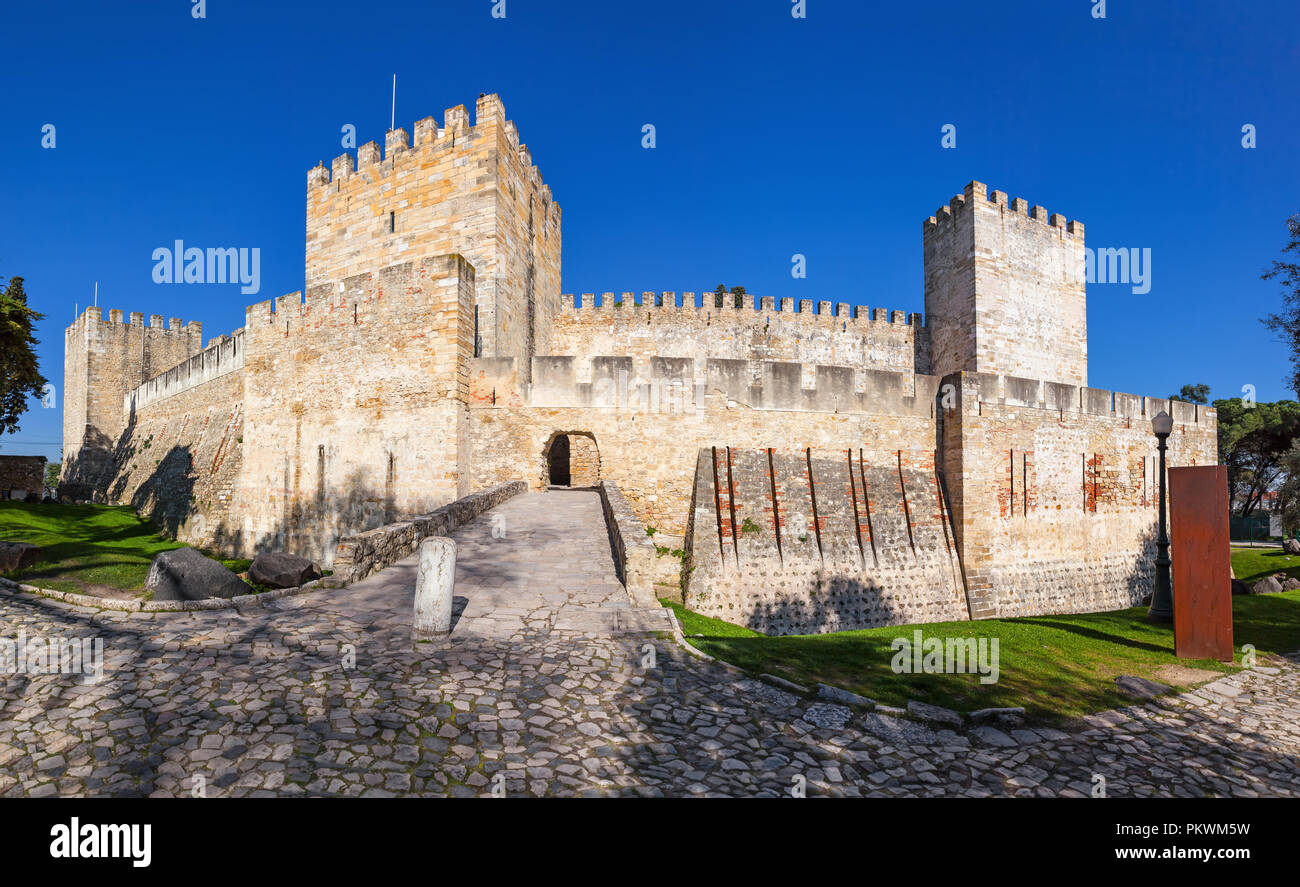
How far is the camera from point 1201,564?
24.1ft

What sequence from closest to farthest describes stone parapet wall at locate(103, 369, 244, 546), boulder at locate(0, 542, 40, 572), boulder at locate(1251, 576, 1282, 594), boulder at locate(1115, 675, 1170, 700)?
boulder at locate(1115, 675, 1170, 700)
boulder at locate(0, 542, 40, 572)
boulder at locate(1251, 576, 1282, 594)
stone parapet wall at locate(103, 369, 244, 546)

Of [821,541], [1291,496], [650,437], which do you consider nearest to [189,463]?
[650,437]

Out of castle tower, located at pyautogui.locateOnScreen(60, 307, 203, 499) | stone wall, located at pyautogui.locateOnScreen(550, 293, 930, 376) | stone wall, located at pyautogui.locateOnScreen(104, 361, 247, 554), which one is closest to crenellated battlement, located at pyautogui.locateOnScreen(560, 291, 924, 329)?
stone wall, located at pyautogui.locateOnScreen(550, 293, 930, 376)

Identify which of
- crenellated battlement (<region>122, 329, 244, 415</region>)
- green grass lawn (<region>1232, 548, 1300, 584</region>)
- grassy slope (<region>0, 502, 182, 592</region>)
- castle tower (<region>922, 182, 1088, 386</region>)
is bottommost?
green grass lawn (<region>1232, 548, 1300, 584</region>)

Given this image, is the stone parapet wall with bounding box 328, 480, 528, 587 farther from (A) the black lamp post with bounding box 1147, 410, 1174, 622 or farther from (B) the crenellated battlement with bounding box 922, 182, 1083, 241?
(B) the crenellated battlement with bounding box 922, 182, 1083, 241

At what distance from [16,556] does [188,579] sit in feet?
15.5

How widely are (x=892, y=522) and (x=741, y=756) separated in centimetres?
1131

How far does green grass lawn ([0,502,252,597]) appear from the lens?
9.31m

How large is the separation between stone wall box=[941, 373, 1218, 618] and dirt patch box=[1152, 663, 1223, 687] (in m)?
7.41

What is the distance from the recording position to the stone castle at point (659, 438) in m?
13.4

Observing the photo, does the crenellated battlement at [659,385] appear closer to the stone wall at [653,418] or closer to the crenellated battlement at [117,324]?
the stone wall at [653,418]

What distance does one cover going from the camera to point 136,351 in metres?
34.8

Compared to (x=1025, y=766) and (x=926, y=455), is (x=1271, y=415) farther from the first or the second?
(x=1025, y=766)
